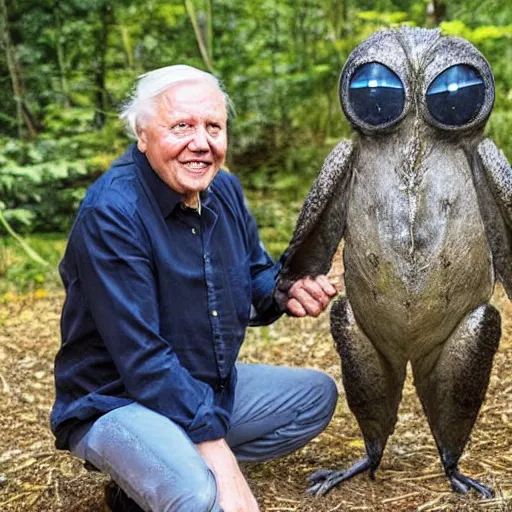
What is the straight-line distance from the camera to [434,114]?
8.14 ft

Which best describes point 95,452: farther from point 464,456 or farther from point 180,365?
point 464,456

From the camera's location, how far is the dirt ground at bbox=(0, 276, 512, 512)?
2887mm

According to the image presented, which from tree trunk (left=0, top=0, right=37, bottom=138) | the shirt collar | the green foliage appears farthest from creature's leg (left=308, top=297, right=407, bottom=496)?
tree trunk (left=0, top=0, right=37, bottom=138)

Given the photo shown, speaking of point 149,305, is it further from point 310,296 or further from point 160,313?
point 310,296

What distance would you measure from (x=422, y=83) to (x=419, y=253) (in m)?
0.52

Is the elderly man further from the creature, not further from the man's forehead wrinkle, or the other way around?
the creature

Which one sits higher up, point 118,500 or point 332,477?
point 118,500

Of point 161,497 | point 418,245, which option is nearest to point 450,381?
point 418,245

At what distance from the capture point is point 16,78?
22.2 ft

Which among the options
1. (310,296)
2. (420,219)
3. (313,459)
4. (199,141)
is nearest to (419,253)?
(420,219)

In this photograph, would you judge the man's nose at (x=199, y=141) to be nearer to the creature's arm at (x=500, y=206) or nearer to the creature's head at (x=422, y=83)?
the creature's head at (x=422, y=83)

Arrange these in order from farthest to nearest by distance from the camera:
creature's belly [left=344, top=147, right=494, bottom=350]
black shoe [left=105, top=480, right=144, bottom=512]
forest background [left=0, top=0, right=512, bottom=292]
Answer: forest background [left=0, top=0, right=512, bottom=292], black shoe [left=105, top=480, right=144, bottom=512], creature's belly [left=344, top=147, right=494, bottom=350]

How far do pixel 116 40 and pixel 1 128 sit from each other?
1375 millimetres

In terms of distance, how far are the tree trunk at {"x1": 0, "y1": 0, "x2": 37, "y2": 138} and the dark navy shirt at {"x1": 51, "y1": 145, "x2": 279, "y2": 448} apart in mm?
4365
